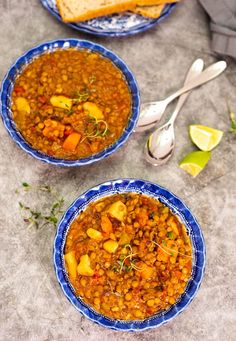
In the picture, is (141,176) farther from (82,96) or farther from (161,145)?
(82,96)

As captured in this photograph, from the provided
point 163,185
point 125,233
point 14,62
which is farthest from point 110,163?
point 14,62

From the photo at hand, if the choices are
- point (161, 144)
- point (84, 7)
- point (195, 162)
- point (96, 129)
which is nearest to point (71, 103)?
point (96, 129)

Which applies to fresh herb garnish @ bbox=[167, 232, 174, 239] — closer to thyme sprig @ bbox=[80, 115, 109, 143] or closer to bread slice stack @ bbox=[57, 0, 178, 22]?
thyme sprig @ bbox=[80, 115, 109, 143]

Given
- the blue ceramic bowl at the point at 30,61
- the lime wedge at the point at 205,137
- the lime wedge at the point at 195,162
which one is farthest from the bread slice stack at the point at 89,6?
the lime wedge at the point at 195,162

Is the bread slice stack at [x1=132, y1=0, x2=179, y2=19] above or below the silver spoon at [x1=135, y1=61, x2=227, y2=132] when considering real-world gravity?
above

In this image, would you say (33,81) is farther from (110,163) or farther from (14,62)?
(110,163)

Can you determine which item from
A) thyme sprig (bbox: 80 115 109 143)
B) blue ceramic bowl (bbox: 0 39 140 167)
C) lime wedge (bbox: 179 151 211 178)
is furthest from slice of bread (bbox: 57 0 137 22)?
lime wedge (bbox: 179 151 211 178)

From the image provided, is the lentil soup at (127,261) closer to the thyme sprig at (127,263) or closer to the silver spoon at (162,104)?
the thyme sprig at (127,263)
